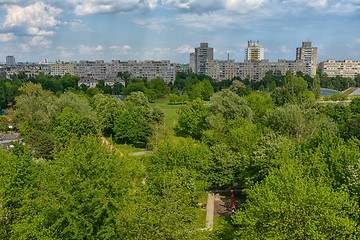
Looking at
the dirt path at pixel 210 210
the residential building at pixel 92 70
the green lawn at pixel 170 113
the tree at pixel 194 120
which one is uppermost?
the residential building at pixel 92 70

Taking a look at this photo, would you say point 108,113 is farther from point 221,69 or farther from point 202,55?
point 202,55

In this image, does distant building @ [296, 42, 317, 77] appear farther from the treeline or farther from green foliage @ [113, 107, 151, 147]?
green foliage @ [113, 107, 151, 147]

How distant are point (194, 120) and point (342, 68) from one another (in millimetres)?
141747

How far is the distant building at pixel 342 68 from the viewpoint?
162m

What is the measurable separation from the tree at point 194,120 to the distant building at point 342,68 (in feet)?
440

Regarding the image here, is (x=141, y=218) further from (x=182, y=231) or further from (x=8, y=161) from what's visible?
(x=8, y=161)

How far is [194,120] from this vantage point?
45.8 m

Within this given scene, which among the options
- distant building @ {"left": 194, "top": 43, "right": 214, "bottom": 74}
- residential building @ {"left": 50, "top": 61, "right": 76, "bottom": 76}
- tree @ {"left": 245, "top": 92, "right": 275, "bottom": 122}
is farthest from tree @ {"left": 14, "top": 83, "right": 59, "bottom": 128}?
distant building @ {"left": 194, "top": 43, "right": 214, "bottom": 74}

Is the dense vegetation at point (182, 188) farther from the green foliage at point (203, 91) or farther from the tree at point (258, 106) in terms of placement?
the green foliage at point (203, 91)

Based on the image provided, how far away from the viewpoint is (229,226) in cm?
1961

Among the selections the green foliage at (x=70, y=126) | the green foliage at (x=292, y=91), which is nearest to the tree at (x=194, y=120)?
the green foliage at (x=70, y=126)

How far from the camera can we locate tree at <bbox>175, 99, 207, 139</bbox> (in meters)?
45.8

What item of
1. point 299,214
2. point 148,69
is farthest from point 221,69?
point 299,214

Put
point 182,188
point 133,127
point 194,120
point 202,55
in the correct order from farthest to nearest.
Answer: point 202,55 → point 194,120 → point 133,127 → point 182,188
